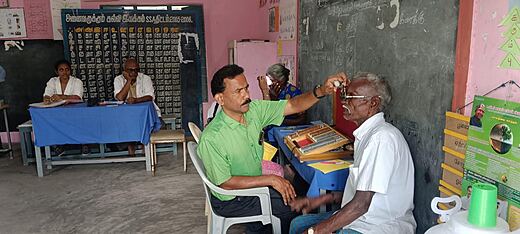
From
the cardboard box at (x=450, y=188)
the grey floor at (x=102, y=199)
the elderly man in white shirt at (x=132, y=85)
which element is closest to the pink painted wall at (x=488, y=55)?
the cardboard box at (x=450, y=188)

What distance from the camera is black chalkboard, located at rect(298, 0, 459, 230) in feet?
5.82

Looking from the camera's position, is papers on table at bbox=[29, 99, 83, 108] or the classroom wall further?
the classroom wall

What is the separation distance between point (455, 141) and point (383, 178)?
0.34 m

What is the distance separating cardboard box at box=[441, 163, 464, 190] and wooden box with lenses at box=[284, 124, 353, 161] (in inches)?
26.1

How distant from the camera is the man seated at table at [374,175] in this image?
1634 mm

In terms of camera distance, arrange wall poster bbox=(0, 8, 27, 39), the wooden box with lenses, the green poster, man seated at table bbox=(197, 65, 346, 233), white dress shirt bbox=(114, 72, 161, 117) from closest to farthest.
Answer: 1. the green poster
2. man seated at table bbox=(197, 65, 346, 233)
3. the wooden box with lenses
4. white dress shirt bbox=(114, 72, 161, 117)
5. wall poster bbox=(0, 8, 27, 39)

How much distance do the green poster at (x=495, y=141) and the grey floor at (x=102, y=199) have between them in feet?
6.80

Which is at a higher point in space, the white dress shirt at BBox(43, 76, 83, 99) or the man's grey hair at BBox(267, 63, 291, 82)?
the man's grey hair at BBox(267, 63, 291, 82)

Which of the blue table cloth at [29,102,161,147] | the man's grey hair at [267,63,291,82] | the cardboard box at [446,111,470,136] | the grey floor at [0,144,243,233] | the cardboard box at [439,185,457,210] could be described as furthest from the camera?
the blue table cloth at [29,102,161,147]

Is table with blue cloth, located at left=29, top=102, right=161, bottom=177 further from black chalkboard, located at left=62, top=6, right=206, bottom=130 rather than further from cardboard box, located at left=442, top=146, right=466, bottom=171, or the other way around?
cardboard box, located at left=442, top=146, right=466, bottom=171

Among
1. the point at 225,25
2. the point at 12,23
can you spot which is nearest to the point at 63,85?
the point at 12,23

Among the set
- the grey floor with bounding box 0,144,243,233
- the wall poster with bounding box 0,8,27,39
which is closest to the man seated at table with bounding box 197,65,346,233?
the grey floor with bounding box 0,144,243,233

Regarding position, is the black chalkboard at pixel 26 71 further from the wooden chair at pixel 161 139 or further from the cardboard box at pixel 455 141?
the cardboard box at pixel 455 141

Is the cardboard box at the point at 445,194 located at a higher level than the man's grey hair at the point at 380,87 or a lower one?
lower
